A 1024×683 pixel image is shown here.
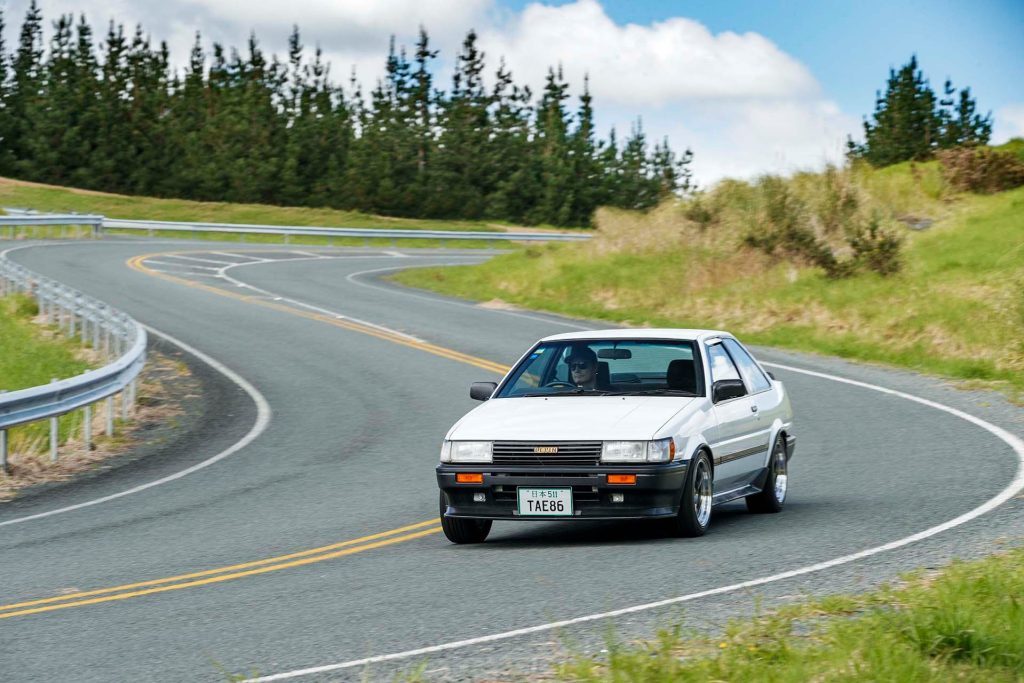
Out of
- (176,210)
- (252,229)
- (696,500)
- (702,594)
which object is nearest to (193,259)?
(252,229)

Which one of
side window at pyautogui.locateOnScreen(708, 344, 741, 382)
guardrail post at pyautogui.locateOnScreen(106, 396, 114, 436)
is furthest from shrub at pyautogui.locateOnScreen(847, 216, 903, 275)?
side window at pyautogui.locateOnScreen(708, 344, 741, 382)

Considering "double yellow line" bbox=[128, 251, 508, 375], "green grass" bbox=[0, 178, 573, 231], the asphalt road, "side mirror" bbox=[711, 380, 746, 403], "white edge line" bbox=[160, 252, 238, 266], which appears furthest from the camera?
"green grass" bbox=[0, 178, 573, 231]

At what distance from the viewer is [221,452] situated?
603 inches

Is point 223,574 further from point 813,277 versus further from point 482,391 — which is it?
point 813,277

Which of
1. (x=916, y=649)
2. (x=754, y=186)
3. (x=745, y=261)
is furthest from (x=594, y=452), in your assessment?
(x=754, y=186)

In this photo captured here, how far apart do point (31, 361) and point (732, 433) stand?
49.3 feet

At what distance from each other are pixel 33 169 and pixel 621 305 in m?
76.3

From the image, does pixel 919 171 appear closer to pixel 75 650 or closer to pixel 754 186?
pixel 754 186

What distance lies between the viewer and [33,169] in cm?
9725

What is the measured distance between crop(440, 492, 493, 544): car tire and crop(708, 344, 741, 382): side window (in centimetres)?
209

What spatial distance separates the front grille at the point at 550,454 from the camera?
28.9 feet

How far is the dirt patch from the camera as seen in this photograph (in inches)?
561

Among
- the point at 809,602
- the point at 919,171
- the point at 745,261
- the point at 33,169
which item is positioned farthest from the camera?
the point at 33,169

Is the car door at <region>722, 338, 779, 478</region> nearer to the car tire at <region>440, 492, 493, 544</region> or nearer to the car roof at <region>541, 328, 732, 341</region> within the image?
the car roof at <region>541, 328, 732, 341</region>
